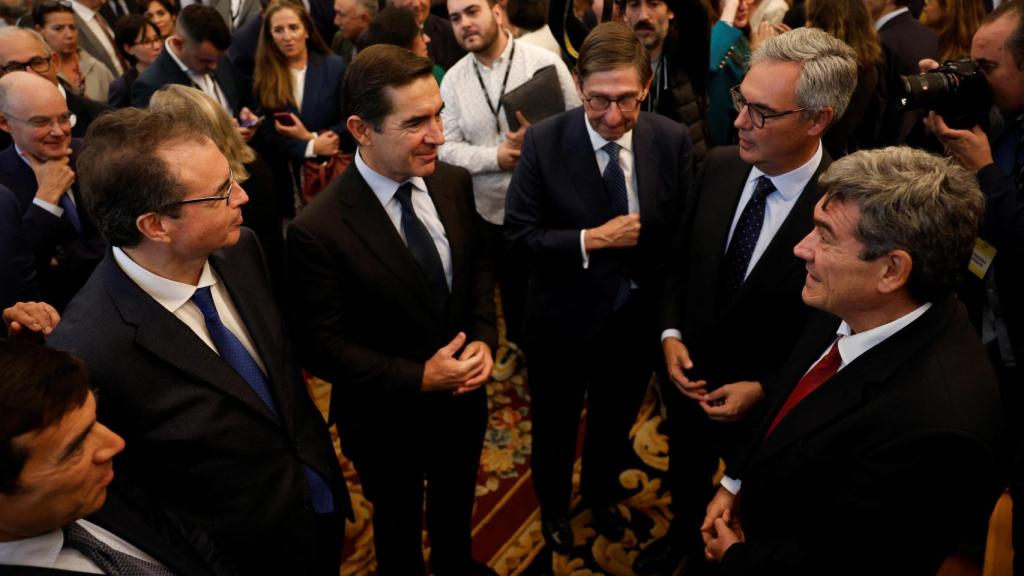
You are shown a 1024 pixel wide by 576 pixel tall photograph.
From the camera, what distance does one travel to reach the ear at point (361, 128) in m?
2.04

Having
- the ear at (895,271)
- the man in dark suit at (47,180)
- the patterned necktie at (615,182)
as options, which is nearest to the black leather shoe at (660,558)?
the patterned necktie at (615,182)

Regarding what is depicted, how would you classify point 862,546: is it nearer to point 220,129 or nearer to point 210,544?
point 210,544

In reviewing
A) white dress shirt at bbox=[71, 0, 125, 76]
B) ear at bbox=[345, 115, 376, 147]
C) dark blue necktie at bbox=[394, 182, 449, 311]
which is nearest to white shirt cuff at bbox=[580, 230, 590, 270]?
dark blue necktie at bbox=[394, 182, 449, 311]

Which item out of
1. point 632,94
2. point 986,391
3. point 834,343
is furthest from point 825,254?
point 632,94

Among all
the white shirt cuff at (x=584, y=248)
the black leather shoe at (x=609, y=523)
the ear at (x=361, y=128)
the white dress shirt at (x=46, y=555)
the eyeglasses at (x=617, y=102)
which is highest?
the ear at (x=361, y=128)

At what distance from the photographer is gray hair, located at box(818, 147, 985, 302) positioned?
4.77 ft

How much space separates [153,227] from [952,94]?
2.29m

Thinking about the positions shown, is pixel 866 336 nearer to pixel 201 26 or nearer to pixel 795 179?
pixel 795 179

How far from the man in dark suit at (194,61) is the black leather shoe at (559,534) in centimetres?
250

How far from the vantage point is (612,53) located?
2.29m

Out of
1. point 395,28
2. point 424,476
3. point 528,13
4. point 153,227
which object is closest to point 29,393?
point 153,227

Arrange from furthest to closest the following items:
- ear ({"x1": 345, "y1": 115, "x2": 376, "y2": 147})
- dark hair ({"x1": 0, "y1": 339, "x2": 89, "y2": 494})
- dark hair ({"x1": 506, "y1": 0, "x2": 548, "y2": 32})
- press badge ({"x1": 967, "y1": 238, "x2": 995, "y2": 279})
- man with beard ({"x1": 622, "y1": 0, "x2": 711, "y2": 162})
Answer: dark hair ({"x1": 506, "y1": 0, "x2": 548, "y2": 32}), man with beard ({"x1": 622, "y1": 0, "x2": 711, "y2": 162}), press badge ({"x1": 967, "y1": 238, "x2": 995, "y2": 279}), ear ({"x1": 345, "y1": 115, "x2": 376, "y2": 147}), dark hair ({"x1": 0, "y1": 339, "x2": 89, "y2": 494})

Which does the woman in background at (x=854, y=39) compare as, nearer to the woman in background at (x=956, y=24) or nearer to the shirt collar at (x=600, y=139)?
the woman in background at (x=956, y=24)

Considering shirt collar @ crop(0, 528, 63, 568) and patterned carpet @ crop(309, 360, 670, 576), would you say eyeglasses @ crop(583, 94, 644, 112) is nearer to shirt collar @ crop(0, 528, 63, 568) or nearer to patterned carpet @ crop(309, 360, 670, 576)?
patterned carpet @ crop(309, 360, 670, 576)
